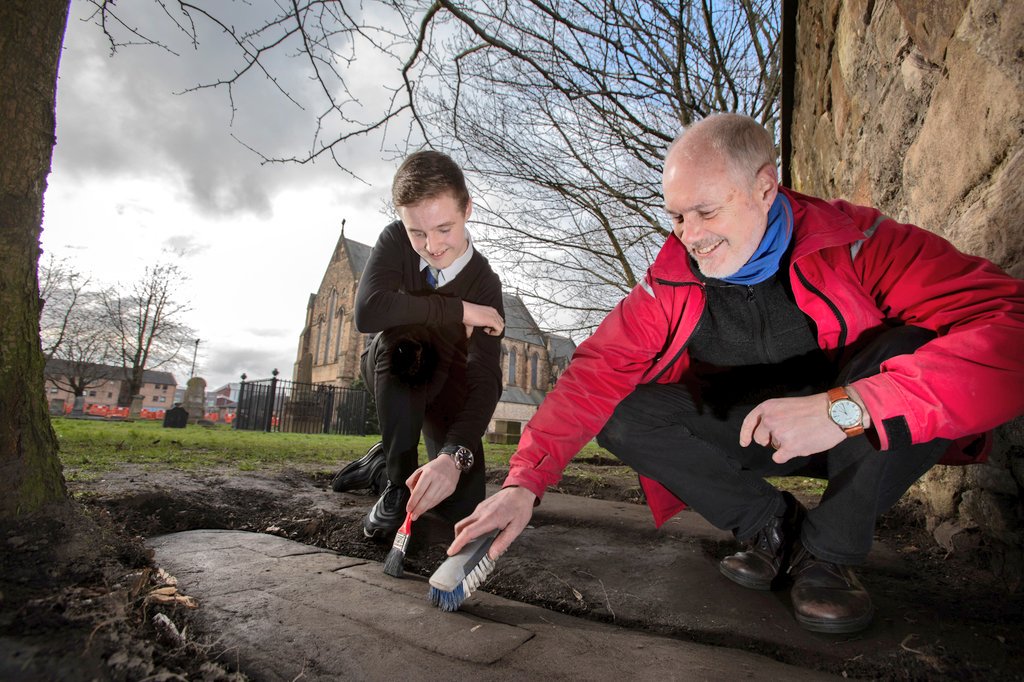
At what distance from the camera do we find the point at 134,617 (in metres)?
1.09

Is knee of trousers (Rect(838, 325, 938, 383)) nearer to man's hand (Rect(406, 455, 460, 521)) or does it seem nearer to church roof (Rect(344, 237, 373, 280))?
man's hand (Rect(406, 455, 460, 521))

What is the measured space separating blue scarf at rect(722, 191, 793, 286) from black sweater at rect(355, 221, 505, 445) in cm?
107

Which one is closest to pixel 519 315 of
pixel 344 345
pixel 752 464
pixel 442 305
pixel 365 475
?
pixel 365 475

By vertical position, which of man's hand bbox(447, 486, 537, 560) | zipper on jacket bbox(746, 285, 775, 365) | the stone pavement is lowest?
the stone pavement

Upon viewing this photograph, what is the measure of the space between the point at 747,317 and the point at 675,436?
46cm

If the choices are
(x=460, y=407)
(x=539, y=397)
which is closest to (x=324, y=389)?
(x=460, y=407)

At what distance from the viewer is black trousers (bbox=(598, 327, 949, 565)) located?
1.40m

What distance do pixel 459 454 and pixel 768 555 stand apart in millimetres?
1068

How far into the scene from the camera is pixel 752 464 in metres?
1.89

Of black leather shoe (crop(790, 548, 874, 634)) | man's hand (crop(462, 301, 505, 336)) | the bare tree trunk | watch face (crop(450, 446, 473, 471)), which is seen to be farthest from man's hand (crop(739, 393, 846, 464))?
the bare tree trunk

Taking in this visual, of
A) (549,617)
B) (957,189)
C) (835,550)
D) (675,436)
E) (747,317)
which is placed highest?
(957,189)

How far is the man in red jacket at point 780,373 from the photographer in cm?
124

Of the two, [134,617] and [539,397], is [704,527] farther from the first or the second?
[539,397]

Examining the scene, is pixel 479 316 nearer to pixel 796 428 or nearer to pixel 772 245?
pixel 772 245
